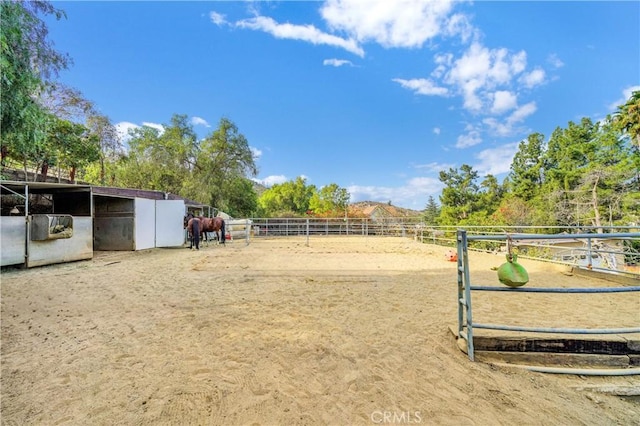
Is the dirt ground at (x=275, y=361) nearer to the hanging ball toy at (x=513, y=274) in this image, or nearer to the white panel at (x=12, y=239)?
the hanging ball toy at (x=513, y=274)

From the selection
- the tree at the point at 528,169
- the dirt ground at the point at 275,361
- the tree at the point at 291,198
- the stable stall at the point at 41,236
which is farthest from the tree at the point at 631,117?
the tree at the point at 291,198

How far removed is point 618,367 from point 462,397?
5.34 feet

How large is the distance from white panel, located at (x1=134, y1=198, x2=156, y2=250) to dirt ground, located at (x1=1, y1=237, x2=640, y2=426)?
5752 mm

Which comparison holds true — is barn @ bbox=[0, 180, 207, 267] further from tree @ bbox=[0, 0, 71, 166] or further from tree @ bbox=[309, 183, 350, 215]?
tree @ bbox=[309, 183, 350, 215]

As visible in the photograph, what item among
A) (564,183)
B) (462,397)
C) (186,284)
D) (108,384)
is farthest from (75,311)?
(564,183)

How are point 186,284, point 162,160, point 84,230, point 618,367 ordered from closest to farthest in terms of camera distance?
point 618,367, point 186,284, point 84,230, point 162,160

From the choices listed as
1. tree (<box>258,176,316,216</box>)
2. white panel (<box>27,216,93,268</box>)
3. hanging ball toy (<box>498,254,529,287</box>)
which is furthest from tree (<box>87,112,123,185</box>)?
hanging ball toy (<box>498,254,529,287</box>)

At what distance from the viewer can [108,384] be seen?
2094 millimetres

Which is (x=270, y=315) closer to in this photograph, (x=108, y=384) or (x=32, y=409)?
(x=108, y=384)

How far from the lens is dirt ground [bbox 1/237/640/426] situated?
5.95ft

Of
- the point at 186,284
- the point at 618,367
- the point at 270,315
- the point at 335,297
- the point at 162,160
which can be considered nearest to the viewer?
the point at 618,367

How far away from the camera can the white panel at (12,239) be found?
20.7 feet

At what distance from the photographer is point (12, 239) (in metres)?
6.46

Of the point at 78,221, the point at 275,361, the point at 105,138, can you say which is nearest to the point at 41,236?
the point at 78,221
